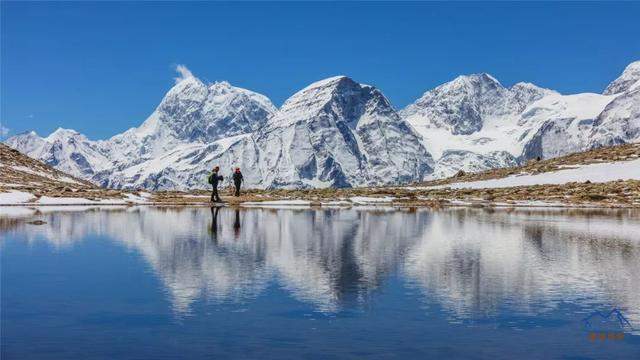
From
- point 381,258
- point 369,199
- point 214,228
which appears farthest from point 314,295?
point 369,199

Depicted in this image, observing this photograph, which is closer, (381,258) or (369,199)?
(381,258)

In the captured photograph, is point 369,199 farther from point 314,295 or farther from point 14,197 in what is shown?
point 314,295

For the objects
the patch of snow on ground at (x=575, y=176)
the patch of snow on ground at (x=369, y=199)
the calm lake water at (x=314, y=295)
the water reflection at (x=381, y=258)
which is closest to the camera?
the calm lake water at (x=314, y=295)

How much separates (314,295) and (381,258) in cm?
814

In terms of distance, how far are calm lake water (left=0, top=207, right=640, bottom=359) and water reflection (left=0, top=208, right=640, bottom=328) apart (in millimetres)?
94

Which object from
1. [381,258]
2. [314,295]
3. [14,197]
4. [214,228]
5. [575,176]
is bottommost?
[314,295]

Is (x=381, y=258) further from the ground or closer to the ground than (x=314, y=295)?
further from the ground

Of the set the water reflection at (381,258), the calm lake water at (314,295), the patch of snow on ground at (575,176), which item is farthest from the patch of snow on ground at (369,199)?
the calm lake water at (314,295)

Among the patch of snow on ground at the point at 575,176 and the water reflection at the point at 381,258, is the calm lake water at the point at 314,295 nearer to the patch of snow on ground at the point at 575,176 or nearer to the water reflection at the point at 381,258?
the water reflection at the point at 381,258

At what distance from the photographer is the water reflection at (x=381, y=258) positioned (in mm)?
20375

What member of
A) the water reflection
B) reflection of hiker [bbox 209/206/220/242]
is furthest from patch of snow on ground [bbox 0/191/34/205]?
reflection of hiker [bbox 209/206/220/242]

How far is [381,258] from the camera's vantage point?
28234 millimetres

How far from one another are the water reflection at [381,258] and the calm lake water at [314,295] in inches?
3.7

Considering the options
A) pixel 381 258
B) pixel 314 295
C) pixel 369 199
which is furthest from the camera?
pixel 369 199
